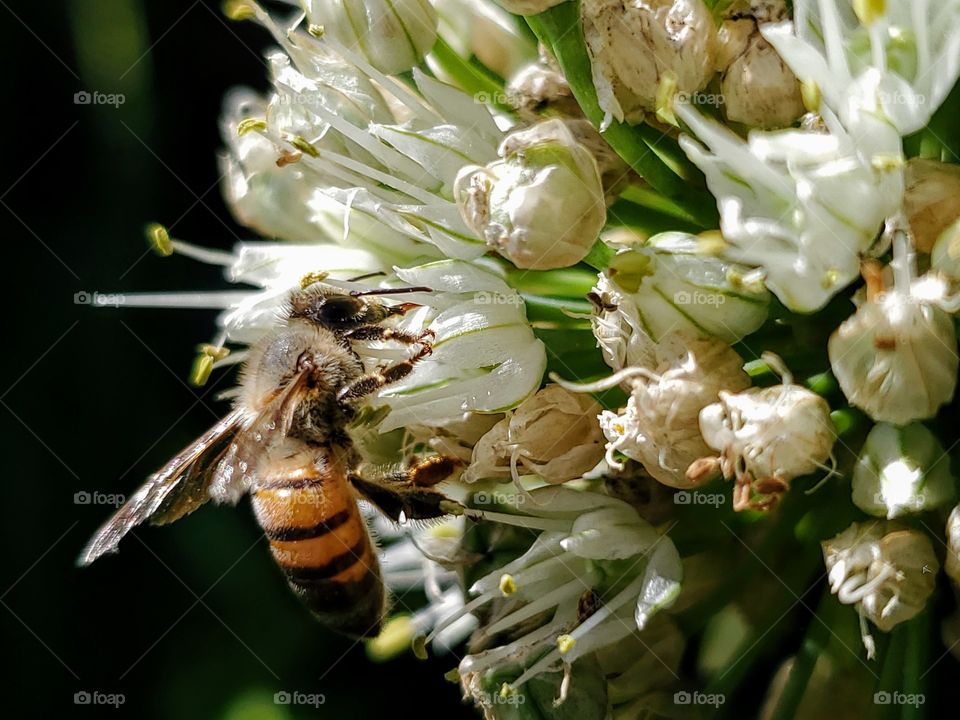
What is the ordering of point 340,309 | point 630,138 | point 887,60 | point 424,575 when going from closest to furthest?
point 887,60
point 630,138
point 340,309
point 424,575

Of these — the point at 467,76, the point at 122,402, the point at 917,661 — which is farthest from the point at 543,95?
the point at 122,402

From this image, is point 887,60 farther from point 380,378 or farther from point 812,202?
point 380,378

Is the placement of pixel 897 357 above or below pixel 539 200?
below

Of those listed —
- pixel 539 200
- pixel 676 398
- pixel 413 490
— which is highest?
pixel 539 200

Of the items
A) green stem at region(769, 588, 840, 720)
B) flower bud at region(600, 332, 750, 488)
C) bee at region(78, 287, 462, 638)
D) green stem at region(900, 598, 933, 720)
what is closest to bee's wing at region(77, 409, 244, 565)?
bee at region(78, 287, 462, 638)

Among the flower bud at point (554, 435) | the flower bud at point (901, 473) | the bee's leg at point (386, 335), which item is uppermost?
the bee's leg at point (386, 335)

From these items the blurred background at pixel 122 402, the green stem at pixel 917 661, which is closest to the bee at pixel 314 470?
the green stem at pixel 917 661

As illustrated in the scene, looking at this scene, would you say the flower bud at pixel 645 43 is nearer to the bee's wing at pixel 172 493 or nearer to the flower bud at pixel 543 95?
the flower bud at pixel 543 95
